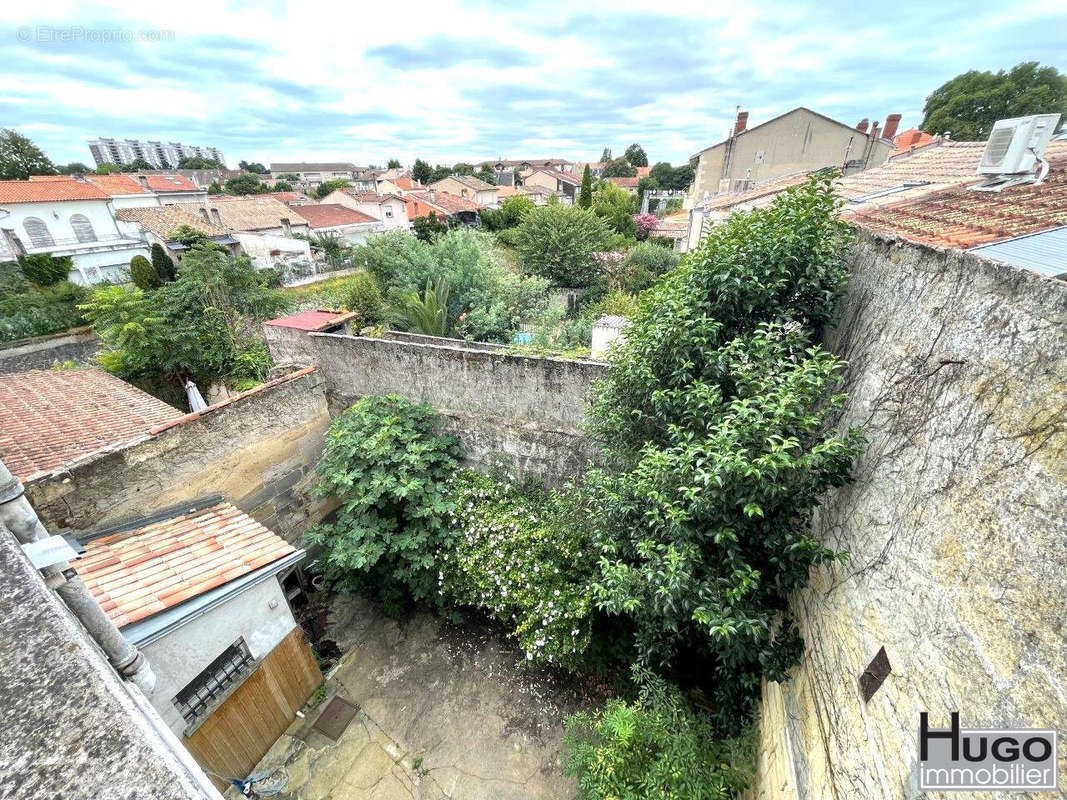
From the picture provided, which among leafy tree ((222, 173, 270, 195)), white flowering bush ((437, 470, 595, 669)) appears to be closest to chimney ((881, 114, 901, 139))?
white flowering bush ((437, 470, 595, 669))

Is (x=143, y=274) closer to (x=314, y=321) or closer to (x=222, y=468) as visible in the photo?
(x=314, y=321)

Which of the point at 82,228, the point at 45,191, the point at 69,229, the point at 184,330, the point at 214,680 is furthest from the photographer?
the point at 82,228

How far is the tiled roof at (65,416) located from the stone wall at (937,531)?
811cm

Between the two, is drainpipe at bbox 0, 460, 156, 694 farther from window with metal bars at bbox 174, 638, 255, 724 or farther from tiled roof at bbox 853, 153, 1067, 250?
tiled roof at bbox 853, 153, 1067, 250

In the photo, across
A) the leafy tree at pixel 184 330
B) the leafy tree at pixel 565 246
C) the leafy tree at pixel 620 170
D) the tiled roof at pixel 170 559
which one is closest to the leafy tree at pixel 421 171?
the leafy tree at pixel 620 170

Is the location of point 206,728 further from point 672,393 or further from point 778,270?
point 778,270

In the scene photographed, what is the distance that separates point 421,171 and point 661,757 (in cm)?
6261

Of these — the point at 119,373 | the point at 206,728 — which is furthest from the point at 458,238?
the point at 206,728

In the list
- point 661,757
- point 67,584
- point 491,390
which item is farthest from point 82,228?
point 661,757

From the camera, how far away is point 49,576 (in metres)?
2.38

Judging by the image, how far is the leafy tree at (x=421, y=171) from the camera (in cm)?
5431

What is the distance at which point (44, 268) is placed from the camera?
21.2m

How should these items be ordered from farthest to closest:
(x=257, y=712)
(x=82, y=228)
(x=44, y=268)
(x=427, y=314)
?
(x=82, y=228)
(x=44, y=268)
(x=427, y=314)
(x=257, y=712)

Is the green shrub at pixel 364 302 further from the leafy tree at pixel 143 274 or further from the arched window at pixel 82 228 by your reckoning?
the arched window at pixel 82 228
